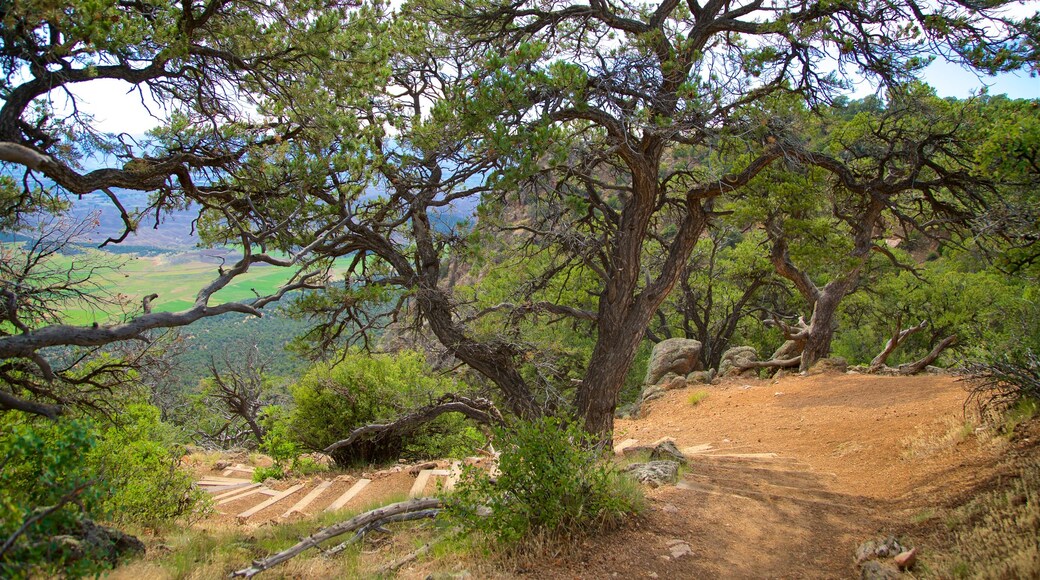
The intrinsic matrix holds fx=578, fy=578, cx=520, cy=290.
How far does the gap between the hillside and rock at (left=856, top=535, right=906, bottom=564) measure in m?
0.13

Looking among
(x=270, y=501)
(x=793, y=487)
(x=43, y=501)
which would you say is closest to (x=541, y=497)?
(x=43, y=501)

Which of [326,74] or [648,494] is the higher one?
[326,74]

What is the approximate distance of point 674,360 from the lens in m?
18.7

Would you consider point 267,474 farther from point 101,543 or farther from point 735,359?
point 735,359

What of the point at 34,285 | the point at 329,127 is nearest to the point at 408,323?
the point at 329,127

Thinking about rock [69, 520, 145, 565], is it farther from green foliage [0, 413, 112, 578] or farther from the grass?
the grass

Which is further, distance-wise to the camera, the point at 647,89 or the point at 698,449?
the point at 698,449

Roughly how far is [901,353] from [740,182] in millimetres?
19679

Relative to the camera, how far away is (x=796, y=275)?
14648 mm

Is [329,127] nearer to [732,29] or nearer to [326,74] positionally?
[326,74]

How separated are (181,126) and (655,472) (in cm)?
607

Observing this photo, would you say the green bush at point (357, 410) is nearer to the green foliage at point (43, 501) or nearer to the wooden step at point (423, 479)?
the wooden step at point (423, 479)

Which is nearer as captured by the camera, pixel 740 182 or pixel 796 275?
pixel 740 182

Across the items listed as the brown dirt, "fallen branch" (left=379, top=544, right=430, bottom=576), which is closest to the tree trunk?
the brown dirt
